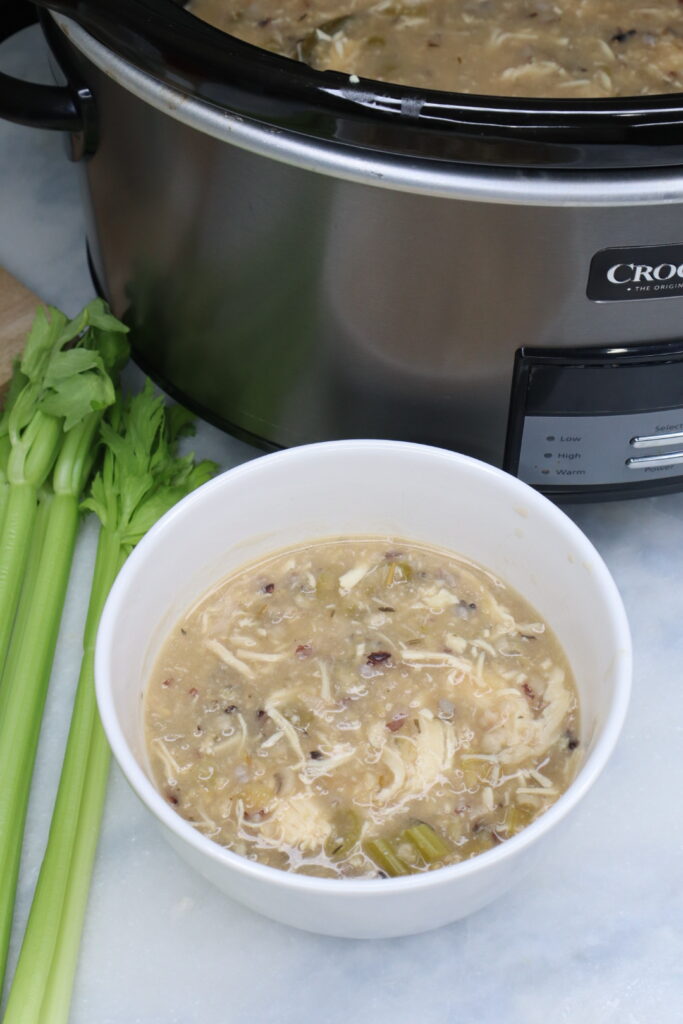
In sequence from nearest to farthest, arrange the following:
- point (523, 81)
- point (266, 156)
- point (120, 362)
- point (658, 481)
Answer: point (266, 156)
point (523, 81)
point (658, 481)
point (120, 362)

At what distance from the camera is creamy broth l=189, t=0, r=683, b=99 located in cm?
115

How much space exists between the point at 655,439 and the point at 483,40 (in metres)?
0.42

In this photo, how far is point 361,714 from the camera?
109 cm

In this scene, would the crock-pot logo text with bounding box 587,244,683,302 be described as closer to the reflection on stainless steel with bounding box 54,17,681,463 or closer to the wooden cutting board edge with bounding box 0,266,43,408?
the reflection on stainless steel with bounding box 54,17,681,463

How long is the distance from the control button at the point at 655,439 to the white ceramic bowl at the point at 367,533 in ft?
0.48

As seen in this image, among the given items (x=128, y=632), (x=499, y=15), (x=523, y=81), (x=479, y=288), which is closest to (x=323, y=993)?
(x=128, y=632)

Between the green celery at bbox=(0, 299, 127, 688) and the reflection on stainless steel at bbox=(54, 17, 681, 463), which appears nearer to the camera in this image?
the reflection on stainless steel at bbox=(54, 17, 681, 463)

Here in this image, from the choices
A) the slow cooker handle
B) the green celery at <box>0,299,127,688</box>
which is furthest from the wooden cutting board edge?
the slow cooker handle

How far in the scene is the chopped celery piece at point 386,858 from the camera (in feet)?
3.26

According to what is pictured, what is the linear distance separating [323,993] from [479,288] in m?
0.64

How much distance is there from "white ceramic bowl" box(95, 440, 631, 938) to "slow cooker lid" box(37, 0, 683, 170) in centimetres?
32

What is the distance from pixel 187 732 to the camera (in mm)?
1081

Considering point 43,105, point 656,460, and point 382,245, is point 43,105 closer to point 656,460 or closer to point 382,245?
point 382,245

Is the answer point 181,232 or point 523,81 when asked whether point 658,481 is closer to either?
point 523,81
